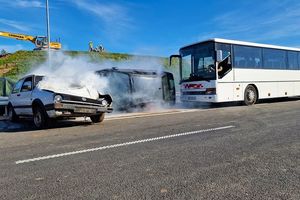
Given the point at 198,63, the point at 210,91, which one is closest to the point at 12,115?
the point at 210,91

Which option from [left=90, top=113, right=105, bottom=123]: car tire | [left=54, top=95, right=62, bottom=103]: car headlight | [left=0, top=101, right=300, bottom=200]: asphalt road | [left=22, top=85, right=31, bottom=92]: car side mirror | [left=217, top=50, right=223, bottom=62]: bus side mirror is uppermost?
[left=217, top=50, right=223, bottom=62]: bus side mirror

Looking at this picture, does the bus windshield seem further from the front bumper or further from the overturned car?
the front bumper

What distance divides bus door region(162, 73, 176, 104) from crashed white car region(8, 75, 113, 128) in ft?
17.5

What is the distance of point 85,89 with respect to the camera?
34.1 feet

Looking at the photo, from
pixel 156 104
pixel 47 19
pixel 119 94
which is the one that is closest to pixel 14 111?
pixel 119 94

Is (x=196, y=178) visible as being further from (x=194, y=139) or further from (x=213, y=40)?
(x=213, y=40)

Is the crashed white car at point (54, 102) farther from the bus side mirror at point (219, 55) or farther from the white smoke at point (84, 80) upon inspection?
the bus side mirror at point (219, 55)

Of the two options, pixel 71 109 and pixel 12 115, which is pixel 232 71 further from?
pixel 12 115

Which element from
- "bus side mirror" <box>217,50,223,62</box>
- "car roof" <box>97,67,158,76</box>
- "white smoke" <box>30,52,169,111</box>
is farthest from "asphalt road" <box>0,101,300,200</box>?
"bus side mirror" <box>217,50,223,62</box>

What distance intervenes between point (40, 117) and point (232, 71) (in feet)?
30.4

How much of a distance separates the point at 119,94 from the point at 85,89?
3839 mm

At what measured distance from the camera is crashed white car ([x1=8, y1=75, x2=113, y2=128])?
30.9 ft

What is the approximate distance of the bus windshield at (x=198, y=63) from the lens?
49.7 ft

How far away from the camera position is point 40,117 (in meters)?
9.91
